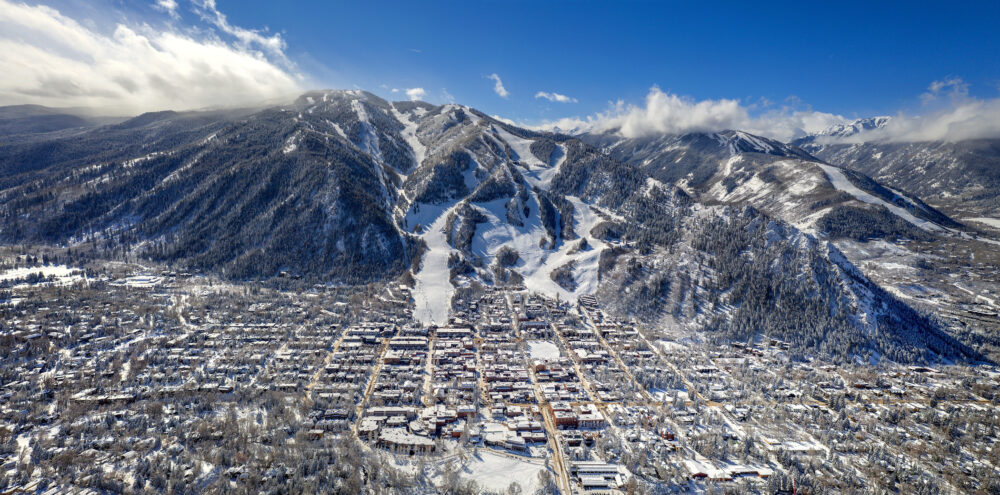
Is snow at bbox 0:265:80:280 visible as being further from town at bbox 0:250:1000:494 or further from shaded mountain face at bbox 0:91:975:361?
town at bbox 0:250:1000:494

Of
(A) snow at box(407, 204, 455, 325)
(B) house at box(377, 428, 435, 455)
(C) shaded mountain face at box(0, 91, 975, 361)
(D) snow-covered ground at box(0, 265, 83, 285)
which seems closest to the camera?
(B) house at box(377, 428, 435, 455)

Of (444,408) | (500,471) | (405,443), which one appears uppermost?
(444,408)

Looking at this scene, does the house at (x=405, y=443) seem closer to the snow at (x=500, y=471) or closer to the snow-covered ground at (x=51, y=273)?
the snow at (x=500, y=471)

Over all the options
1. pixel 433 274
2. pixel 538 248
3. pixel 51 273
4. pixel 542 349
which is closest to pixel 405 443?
pixel 542 349

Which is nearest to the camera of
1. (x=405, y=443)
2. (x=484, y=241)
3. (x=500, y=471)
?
(x=500, y=471)

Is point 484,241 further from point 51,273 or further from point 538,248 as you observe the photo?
point 51,273

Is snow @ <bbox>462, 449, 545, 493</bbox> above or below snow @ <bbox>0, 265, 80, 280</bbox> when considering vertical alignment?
below

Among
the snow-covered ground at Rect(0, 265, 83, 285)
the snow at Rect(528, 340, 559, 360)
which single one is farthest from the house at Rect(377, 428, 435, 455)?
the snow-covered ground at Rect(0, 265, 83, 285)
